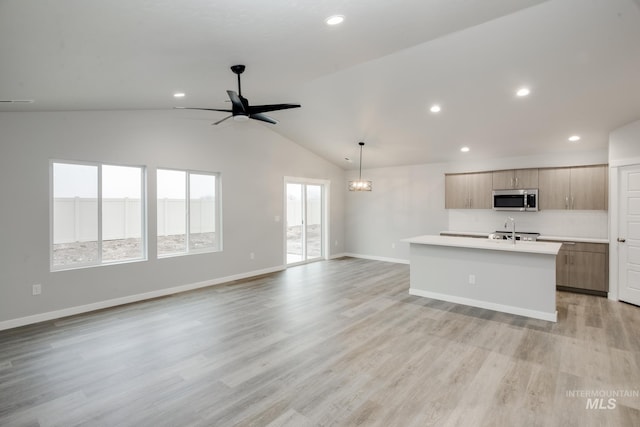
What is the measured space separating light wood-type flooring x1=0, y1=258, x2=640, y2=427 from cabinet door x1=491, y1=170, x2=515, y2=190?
2491 millimetres

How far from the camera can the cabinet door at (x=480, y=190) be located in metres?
6.72

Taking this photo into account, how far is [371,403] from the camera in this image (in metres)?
2.45

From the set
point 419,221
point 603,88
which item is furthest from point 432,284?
point 603,88

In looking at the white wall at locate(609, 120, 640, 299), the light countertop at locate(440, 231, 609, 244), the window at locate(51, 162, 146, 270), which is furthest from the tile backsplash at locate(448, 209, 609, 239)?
the window at locate(51, 162, 146, 270)

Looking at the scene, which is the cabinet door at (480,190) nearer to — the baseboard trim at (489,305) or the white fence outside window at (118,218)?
the baseboard trim at (489,305)

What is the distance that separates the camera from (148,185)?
526 cm

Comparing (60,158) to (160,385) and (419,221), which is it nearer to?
(160,385)

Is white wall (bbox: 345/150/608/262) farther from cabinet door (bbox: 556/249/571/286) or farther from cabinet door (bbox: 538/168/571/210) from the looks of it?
cabinet door (bbox: 556/249/571/286)

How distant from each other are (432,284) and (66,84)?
5296 mm

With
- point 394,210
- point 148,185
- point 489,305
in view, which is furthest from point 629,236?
point 148,185

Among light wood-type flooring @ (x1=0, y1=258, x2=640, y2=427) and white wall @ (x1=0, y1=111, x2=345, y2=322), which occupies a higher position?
white wall @ (x1=0, y1=111, x2=345, y2=322)

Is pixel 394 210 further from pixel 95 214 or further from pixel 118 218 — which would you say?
pixel 95 214

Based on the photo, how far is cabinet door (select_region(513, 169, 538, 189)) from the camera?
6199 millimetres

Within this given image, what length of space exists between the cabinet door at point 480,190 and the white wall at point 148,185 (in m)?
3.76
